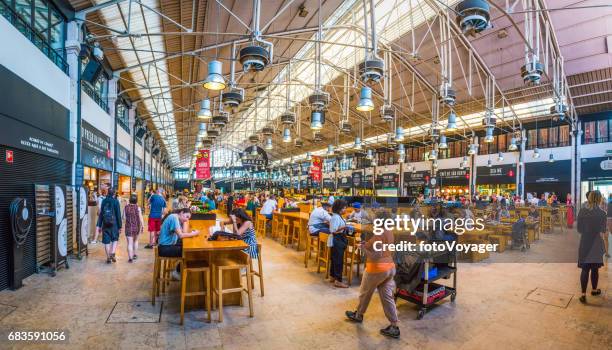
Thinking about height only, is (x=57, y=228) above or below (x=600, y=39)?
below

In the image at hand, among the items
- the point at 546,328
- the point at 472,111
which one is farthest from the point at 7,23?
the point at 472,111

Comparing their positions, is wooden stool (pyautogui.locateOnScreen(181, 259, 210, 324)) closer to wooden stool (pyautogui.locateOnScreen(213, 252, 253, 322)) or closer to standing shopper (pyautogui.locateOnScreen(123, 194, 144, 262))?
wooden stool (pyautogui.locateOnScreen(213, 252, 253, 322))

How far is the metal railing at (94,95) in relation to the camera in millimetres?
9173

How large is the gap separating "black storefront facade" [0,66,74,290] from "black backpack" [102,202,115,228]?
1046 mm

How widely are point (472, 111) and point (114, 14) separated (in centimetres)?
1929

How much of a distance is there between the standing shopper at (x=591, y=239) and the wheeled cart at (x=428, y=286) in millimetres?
1816

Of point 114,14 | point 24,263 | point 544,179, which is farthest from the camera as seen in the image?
point 544,179

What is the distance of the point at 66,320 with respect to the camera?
3805mm

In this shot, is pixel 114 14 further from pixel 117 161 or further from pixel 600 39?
pixel 600 39

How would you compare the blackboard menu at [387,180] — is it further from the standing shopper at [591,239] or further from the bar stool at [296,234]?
the standing shopper at [591,239]

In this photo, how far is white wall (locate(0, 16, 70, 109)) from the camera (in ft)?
16.0

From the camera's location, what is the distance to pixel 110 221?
21.3 feet

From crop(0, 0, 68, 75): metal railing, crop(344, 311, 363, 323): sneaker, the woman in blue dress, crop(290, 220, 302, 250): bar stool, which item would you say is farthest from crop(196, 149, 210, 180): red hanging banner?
crop(344, 311, 363, 323): sneaker

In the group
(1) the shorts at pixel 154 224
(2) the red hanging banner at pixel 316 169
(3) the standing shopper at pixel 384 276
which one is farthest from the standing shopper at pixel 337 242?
(2) the red hanging banner at pixel 316 169
